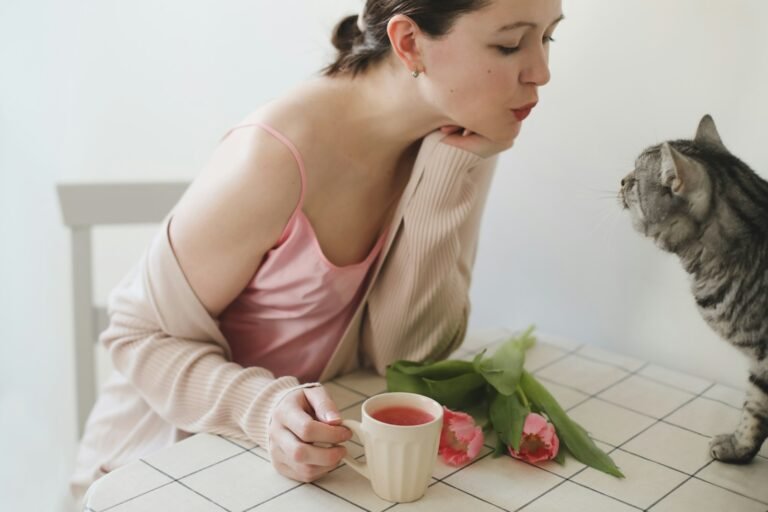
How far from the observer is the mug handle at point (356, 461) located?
0.84 metres

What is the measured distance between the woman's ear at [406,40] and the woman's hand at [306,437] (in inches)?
16.2

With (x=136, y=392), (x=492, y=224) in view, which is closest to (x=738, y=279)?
(x=492, y=224)

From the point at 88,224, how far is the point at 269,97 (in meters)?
0.45

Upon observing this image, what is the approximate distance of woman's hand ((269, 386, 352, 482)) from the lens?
852 millimetres

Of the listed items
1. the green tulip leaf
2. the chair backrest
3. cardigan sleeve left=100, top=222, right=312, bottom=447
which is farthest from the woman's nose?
the chair backrest

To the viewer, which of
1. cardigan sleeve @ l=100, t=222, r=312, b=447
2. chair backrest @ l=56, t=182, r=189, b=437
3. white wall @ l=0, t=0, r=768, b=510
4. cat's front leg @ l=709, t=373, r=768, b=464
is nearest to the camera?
cat's front leg @ l=709, t=373, r=768, b=464

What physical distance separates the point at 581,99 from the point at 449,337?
0.40 meters

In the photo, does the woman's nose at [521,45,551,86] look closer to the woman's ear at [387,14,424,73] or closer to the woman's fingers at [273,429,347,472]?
the woman's ear at [387,14,424,73]

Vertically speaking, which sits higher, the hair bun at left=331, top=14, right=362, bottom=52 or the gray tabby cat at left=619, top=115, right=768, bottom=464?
the hair bun at left=331, top=14, right=362, bottom=52

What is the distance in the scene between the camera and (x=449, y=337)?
121 cm

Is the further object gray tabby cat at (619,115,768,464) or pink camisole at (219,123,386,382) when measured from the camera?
pink camisole at (219,123,386,382)

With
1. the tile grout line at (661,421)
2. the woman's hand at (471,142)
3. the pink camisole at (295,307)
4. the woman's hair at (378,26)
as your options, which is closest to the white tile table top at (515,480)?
the tile grout line at (661,421)

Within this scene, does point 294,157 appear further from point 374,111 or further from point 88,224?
point 88,224

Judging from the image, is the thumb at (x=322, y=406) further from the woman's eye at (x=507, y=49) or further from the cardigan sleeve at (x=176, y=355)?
the woman's eye at (x=507, y=49)
